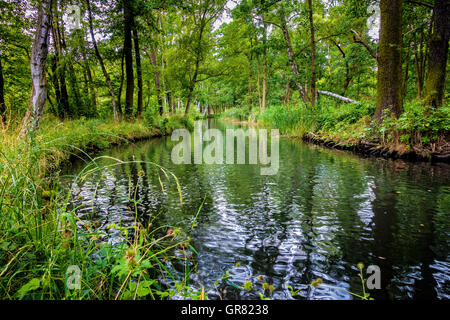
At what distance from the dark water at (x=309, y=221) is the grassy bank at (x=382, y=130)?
38.0 inches

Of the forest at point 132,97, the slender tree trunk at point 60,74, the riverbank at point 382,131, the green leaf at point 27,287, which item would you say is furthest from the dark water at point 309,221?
the slender tree trunk at point 60,74

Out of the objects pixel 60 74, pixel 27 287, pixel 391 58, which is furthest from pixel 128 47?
pixel 27 287

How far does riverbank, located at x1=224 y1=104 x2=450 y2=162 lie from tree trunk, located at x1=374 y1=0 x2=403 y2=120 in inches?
16.7

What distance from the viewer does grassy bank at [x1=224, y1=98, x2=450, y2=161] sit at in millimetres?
5250

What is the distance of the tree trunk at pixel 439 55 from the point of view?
5781 mm

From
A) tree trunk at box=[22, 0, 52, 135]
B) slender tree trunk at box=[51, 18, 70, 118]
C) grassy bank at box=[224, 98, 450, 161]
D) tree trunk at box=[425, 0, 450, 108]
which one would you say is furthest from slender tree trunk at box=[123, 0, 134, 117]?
tree trunk at box=[425, 0, 450, 108]

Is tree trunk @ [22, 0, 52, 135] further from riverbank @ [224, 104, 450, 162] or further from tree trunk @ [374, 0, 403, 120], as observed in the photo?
tree trunk @ [374, 0, 403, 120]

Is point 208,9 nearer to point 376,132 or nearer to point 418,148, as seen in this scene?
point 376,132

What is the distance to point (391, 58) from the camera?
620 centimetres

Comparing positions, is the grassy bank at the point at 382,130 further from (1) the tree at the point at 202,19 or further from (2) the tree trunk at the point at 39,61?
(1) the tree at the point at 202,19
